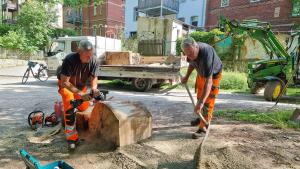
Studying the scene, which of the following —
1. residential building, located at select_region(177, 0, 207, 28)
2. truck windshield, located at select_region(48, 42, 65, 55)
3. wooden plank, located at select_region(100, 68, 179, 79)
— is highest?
residential building, located at select_region(177, 0, 207, 28)

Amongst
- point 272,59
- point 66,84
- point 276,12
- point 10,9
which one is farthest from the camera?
point 10,9

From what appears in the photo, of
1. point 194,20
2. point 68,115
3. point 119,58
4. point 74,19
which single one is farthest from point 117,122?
point 74,19

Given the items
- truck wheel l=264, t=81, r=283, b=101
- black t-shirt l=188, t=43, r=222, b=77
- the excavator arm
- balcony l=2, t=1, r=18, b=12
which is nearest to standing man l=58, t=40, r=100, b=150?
black t-shirt l=188, t=43, r=222, b=77

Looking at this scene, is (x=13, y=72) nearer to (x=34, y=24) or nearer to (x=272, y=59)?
(x=34, y=24)

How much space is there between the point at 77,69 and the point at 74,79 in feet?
0.55

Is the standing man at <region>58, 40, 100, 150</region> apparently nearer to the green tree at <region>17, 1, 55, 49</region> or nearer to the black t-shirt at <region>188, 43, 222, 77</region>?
the black t-shirt at <region>188, 43, 222, 77</region>

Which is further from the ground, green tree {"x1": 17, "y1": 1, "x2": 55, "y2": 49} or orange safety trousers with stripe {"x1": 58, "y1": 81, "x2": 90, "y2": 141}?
green tree {"x1": 17, "y1": 1, "x2": 55, "y2": 49}

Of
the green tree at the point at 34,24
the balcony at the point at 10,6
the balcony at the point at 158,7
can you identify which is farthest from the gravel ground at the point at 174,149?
the balcony at the point at 10,6

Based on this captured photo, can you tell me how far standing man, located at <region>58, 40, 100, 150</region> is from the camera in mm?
3377

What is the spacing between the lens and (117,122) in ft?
11.1

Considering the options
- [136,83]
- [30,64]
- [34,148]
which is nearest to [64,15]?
[30,64]

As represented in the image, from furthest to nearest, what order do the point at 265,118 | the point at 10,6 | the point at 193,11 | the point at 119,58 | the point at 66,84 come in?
the point at 10,6, the point at 193,11, the point at 119,58, the point at 265,118, the point at 66,84

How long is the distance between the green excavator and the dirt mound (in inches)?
228

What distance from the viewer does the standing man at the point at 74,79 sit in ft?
11.1
